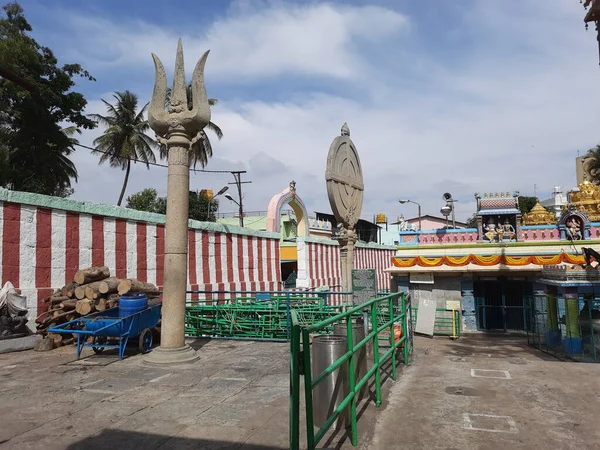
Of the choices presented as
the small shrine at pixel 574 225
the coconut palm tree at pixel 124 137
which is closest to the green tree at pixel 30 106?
the coconut palm tree at pixel 124 137

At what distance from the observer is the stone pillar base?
25.9 ft

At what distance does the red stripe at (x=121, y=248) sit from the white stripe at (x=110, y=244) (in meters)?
0.09

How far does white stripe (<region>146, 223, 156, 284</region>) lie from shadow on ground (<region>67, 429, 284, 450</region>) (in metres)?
9.65

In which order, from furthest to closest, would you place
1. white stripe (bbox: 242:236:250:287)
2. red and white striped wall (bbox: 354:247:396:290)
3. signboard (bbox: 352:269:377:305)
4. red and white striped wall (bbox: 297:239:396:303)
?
red and white striped wall (bbox: 354:247:396:290), red and white striped wall (bbox: 297:239:396:303), white stripe (bbox: 242:236:250:287), signboard (bbox: 352:269:377:305)

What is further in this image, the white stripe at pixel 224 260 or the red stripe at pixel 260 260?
the red stripe at pixel 260 260

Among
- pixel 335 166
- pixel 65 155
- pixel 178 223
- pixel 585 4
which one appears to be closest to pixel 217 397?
pixel 178 223

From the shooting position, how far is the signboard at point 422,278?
63.0ft

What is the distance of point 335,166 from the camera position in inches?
489

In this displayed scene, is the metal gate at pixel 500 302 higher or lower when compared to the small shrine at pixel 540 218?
lower

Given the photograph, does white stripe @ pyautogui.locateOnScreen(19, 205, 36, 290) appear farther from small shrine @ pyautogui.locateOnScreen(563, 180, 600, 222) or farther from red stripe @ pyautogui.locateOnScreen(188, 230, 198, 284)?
small shrine @ pyautogui.locateOnScreen(563, 180, 600, 222)

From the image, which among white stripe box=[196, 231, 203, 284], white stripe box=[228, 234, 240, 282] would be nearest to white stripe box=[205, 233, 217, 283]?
white stripe box=[196, 231, 203, 284]

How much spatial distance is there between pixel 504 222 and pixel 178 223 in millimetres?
16215

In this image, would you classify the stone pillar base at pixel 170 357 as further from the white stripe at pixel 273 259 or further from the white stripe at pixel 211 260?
the white stripe at pixel 273 259

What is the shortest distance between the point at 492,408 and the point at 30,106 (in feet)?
77.6
